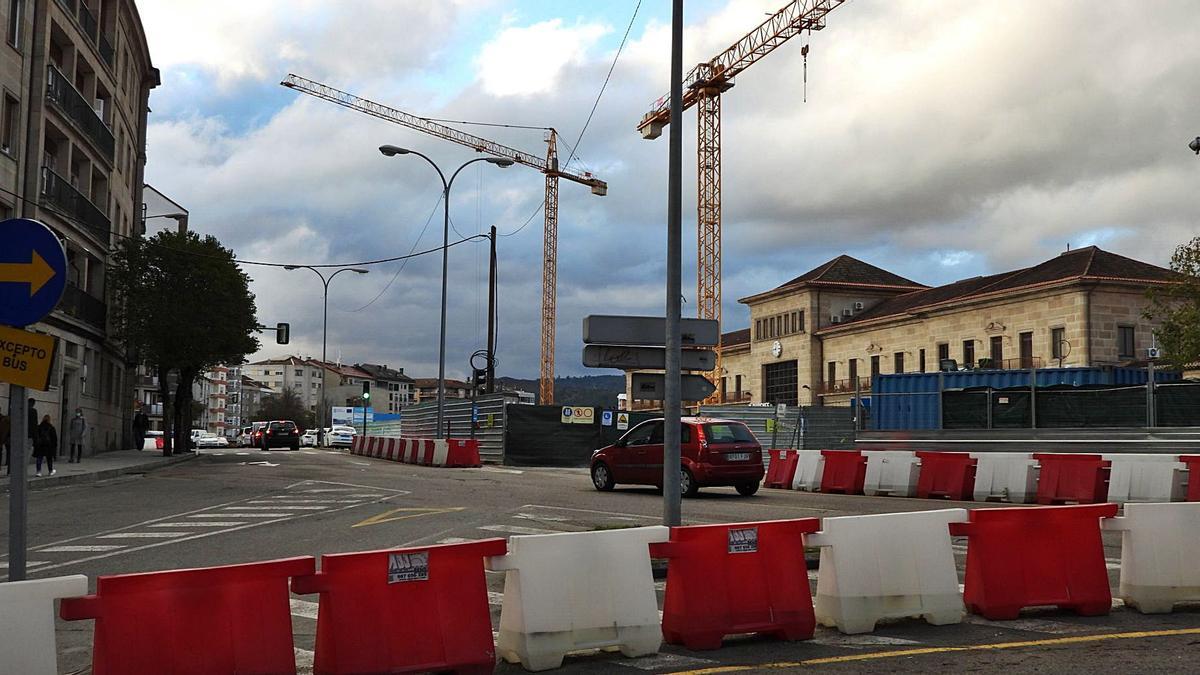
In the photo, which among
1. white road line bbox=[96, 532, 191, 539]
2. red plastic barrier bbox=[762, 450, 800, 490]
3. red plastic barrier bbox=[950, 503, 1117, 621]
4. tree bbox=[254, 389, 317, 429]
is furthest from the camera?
tree bbox=[254, 389, 317, 429]

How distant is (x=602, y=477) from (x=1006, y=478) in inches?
299

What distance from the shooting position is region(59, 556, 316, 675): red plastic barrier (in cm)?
535

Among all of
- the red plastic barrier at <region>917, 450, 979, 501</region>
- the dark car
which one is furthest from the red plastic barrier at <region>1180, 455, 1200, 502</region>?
the dark car

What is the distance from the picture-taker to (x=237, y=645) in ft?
18.6

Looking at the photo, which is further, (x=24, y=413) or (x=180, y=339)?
(x=180, y=339)

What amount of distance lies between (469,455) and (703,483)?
578 inches

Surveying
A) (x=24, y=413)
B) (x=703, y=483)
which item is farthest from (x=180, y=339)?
(x=24, y=413)

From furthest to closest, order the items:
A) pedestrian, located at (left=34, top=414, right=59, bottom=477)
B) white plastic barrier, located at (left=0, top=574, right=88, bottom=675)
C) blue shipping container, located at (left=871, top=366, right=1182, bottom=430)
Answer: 1. blue shipping container, located at (left=871, top=366, right=1182, bottom=430)
2. pedestrian, located at (left=34, top=414, right=59, bottom=477)
3. white plastic barrier, located at (left=0, top=574, right=88, bottom=675)

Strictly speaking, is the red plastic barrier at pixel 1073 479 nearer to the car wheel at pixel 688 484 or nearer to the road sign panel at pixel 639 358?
the car wheel at pixel 688 484

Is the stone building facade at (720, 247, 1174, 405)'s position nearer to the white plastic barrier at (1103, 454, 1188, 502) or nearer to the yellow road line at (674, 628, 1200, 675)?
the white plastic barrier at (1103, 454, 1188, 502)

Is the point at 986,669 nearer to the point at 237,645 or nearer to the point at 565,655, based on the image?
the point at 565,655

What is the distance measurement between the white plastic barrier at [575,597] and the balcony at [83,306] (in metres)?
30.8

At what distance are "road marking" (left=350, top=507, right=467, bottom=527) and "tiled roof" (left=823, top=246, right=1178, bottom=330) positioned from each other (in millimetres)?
48734

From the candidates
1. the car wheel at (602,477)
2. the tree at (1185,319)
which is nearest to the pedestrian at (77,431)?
the car wheel at (602,477)
